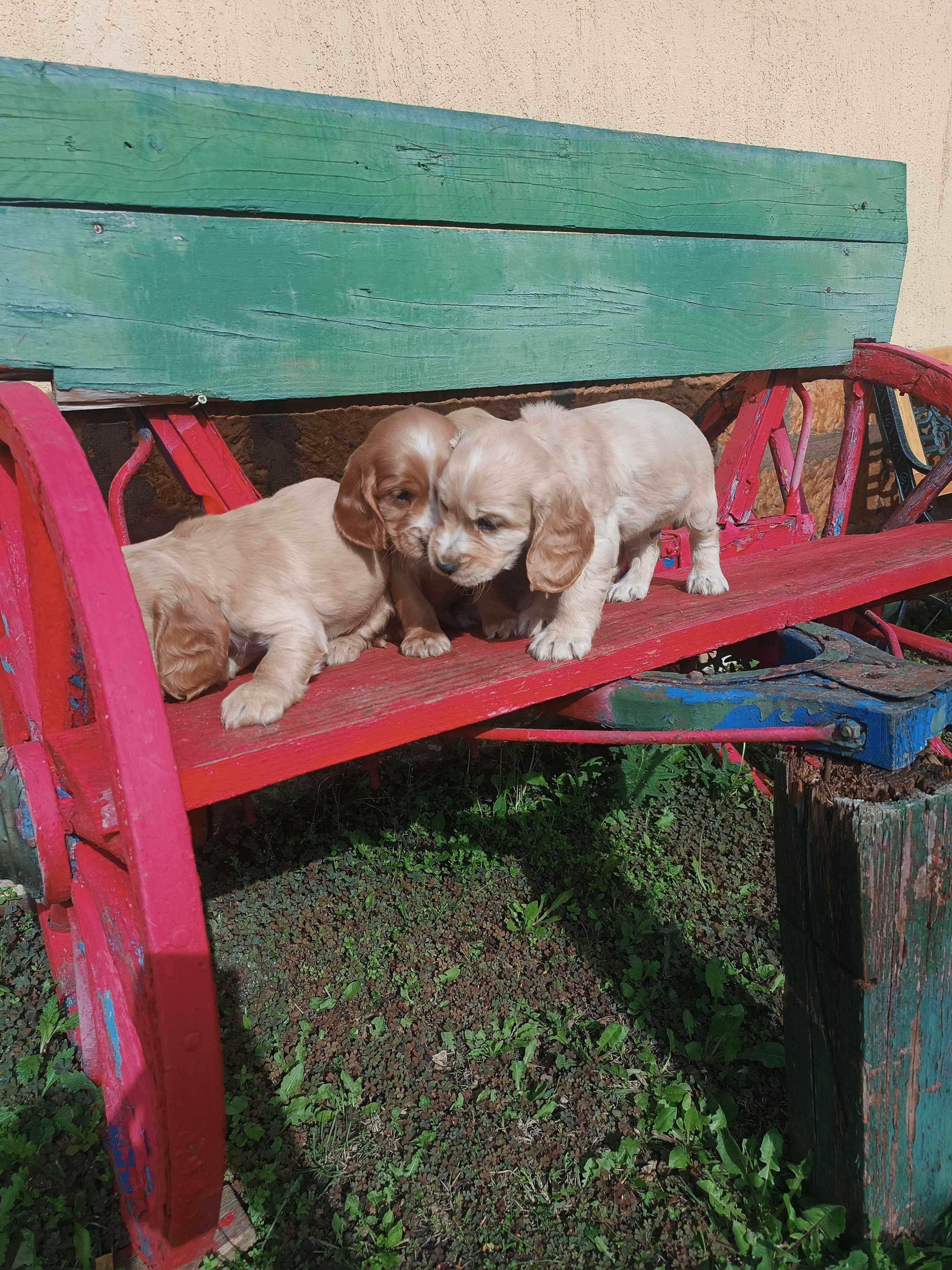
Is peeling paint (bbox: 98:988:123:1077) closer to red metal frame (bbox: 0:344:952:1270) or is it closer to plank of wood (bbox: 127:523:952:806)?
red metal frame (bbox: 0:344:952:1270)

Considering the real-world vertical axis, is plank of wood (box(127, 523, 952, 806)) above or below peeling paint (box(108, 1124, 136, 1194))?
above

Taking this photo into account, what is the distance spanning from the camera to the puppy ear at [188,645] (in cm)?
164

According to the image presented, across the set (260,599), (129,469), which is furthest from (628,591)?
(129,469)

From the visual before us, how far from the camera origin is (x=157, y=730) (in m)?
1.12

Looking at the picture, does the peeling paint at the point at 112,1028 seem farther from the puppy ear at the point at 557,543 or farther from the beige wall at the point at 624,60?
the beige wall at the point at 624,60

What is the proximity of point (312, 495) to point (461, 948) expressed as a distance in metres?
1.39

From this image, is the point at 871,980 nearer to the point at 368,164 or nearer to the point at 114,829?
the point at 114,829

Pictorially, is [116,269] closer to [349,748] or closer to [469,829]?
[349,748]

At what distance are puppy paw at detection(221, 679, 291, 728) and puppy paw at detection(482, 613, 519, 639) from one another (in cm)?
68

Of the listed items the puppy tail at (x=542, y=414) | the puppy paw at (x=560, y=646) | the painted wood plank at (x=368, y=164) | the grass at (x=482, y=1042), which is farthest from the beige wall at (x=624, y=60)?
the grass at (x=482, y=1042)

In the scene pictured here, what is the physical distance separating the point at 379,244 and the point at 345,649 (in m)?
1.08

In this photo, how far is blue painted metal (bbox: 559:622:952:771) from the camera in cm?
144

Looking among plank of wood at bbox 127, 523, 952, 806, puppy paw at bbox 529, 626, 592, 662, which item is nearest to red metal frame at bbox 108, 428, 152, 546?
plank of wood at bbox 127, 523, 952, 806

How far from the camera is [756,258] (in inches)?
119
